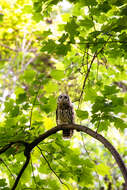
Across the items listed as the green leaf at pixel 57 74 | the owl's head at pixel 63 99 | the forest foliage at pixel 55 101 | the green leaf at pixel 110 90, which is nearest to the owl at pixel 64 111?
the owl's head at pixel 63 99

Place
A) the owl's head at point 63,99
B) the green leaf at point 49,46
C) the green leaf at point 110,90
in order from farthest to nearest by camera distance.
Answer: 1. the owl's head at point 63,99
2. the green leaf at point 49,46
3. the green leaf at point 110,90

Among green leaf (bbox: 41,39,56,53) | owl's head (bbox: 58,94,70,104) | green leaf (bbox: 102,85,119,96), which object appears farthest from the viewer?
owl's head (bbox: 58,94,70,104)

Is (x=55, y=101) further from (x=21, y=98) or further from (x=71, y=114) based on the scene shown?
(x=71, y=114)

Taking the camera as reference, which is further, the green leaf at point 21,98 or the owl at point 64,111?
the owl at point 64,111

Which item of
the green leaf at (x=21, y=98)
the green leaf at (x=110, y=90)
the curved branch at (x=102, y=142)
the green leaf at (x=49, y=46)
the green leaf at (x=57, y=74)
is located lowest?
the curved branch at (x=102, y=142)

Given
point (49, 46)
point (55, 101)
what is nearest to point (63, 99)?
point (55, 101)

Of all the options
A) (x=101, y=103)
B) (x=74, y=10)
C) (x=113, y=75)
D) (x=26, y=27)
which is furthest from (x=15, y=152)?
(x=26, y=27)

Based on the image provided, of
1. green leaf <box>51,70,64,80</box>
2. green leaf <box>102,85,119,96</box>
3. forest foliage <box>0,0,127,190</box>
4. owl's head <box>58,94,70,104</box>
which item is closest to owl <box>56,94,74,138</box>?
owl's head <box>58,94,70,104</box>

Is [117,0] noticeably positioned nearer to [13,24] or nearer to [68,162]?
[68,162]

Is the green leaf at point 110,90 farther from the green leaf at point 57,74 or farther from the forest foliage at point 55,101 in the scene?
the green leaf at point 57,74

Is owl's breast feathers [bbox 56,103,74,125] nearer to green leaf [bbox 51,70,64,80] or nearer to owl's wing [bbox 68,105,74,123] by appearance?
owl's wing [bbox 68,105,74,123]

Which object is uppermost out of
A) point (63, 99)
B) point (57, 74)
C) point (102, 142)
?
point (57, 74)

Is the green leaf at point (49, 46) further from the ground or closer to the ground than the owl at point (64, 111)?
further from the ground

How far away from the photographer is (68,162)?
1.19m
